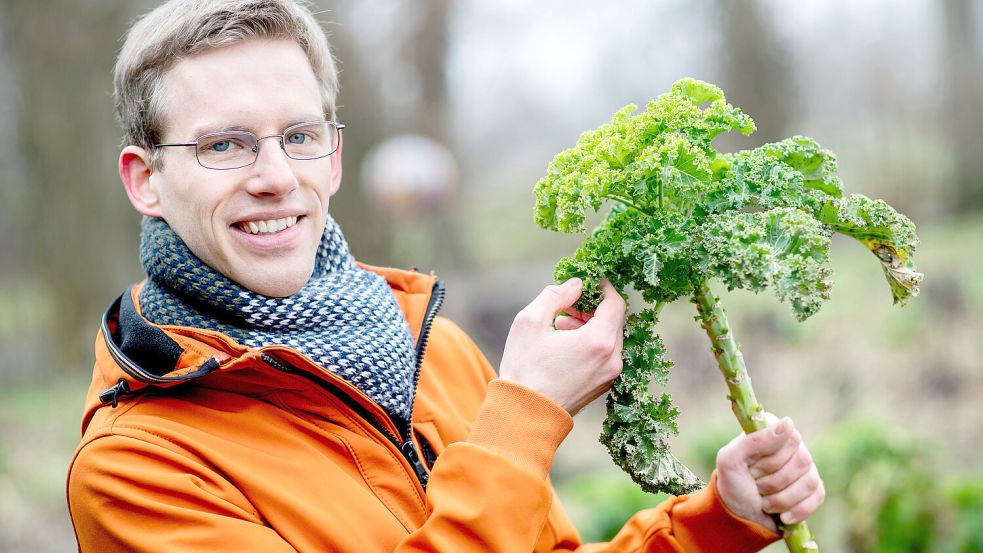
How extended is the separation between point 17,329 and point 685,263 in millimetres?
13840

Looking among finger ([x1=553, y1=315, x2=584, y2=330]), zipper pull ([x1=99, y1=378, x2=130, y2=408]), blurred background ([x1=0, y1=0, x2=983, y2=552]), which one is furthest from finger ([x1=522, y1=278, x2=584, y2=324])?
blurred background ([x1=0, y1=0, x2=983, y2=552])

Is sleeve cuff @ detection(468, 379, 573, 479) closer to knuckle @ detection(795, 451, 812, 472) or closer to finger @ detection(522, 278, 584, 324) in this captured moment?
finger @ detection(522, 278, 584, 324)

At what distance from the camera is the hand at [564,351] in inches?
76.0

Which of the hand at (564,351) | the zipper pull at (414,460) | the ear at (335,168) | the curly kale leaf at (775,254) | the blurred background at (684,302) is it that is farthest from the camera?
the blurred background at (684,302)

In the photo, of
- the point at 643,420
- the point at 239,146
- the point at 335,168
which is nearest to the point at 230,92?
the point at 239,146

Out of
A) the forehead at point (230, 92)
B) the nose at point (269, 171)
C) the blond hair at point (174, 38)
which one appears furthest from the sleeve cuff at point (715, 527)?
the blond hair at point (174, 38)

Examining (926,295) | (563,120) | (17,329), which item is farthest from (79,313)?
(563,120)

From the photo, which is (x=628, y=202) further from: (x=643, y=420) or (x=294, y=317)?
(x=294, y=317)

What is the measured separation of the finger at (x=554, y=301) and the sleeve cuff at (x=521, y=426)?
0.17m

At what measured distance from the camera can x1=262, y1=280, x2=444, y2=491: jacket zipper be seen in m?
2.02

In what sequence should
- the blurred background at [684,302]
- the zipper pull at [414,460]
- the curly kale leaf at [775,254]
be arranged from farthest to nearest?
the blurred background at [684,302] < the zipper pull at [414,460] < the curly kale leaf at [775,254]

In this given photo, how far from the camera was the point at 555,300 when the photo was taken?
1.98m

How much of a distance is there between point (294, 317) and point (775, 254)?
117 cm

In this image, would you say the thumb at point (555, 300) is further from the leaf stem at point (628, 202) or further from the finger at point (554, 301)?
the leaf stem at point (628, 202)
